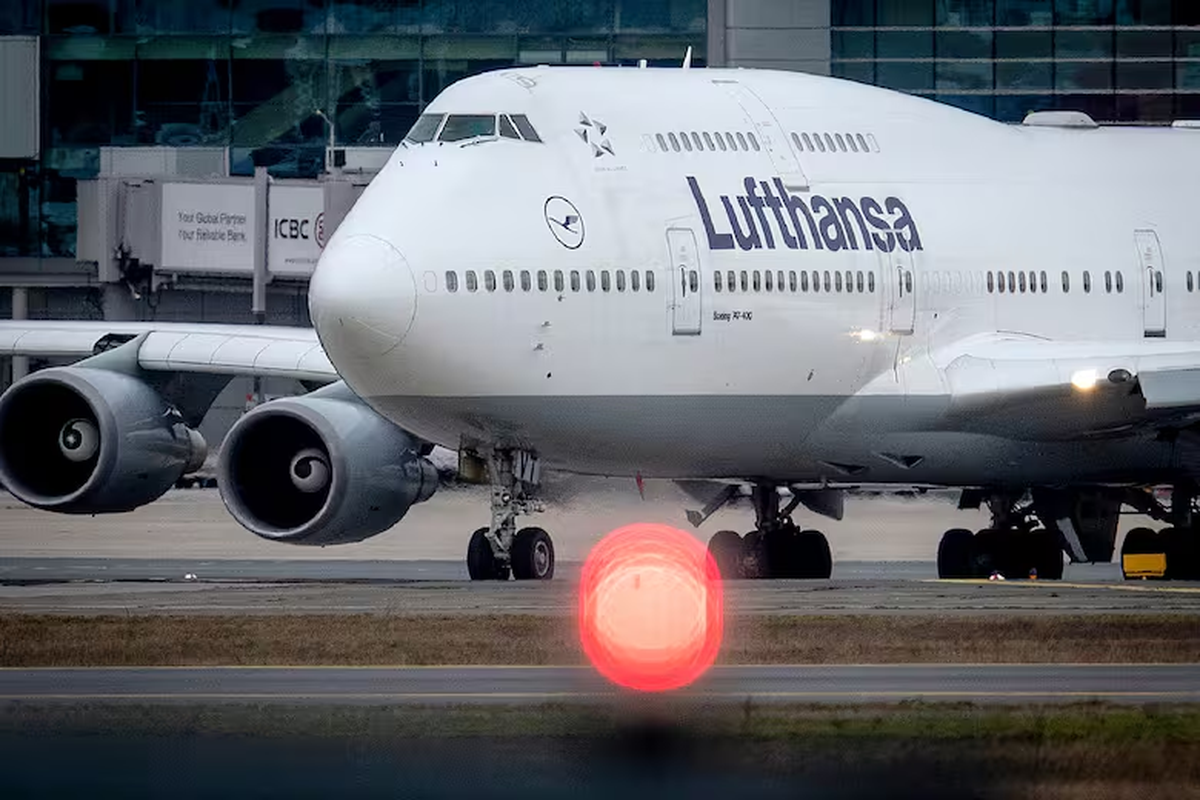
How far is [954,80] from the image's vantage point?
173 feet

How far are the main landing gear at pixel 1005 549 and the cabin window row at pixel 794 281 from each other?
160 inches

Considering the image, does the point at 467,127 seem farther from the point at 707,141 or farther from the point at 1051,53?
the point at 1051,53

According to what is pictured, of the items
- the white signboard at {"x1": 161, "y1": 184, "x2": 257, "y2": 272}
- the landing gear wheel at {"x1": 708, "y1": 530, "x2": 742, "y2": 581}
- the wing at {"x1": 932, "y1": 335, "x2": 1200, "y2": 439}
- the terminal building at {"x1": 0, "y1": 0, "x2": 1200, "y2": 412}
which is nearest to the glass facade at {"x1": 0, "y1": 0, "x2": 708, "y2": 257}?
the terminal building at {"x1": 0, "y1": 0, "x2": 1200, "y2": 412}

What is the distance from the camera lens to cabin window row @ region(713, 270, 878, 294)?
27.2 meters

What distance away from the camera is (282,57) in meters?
62.0

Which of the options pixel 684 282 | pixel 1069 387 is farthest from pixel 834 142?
pixel 1069 387

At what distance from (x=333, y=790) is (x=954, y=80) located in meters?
42.6

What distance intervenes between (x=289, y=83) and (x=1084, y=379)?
37.4 m

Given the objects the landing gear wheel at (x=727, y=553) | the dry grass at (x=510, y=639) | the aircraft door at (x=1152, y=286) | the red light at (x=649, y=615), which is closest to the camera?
the red light at (x=649, y=615)

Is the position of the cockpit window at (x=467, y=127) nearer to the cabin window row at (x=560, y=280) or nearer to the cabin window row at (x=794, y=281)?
the cabin window row at (x=560, y=280)

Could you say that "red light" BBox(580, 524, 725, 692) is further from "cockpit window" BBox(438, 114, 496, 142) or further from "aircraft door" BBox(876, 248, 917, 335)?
"cockpit window" BBox(438, 114, 496, 142)

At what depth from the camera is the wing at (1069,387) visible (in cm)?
2697

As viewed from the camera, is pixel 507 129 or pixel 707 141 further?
pixel 707 141

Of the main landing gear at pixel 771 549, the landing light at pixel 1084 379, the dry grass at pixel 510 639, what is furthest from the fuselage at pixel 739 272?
the dry grass at pixel 510 639
